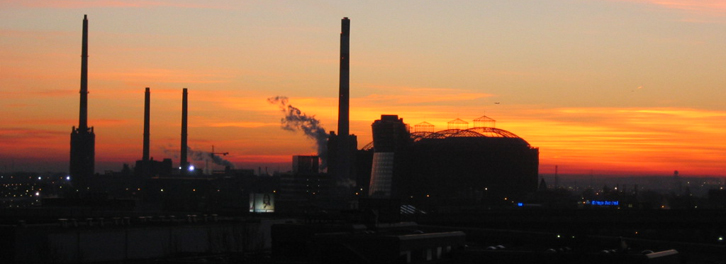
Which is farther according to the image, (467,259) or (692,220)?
(692,220)

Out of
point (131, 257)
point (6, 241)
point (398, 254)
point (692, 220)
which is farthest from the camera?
point (692, 220)

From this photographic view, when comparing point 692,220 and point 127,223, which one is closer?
point 127,223

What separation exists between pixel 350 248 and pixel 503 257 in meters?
7.03

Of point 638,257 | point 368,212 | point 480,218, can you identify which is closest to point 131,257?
point 368,212

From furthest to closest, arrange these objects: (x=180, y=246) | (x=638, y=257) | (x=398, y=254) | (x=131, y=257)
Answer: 1. (x=180, y=246)
2. (x=131, y=257)
3. (x=398, y=254)
4. (x=638, y=257)

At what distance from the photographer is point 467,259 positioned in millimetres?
48188

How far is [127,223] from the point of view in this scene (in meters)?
76.3

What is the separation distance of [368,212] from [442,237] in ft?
44.0

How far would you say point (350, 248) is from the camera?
4678 cm

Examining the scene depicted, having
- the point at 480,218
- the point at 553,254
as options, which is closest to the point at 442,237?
the point at 553,254

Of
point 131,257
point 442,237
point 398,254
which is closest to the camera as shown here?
point 398,254

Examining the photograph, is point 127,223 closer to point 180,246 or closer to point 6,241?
A: point 180,246

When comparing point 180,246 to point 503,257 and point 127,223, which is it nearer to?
point 127,223

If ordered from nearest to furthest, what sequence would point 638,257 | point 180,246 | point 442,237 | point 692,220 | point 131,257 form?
point 638,257 < point 442,237 < point 131,257 < point 180,246 < point 692,220
